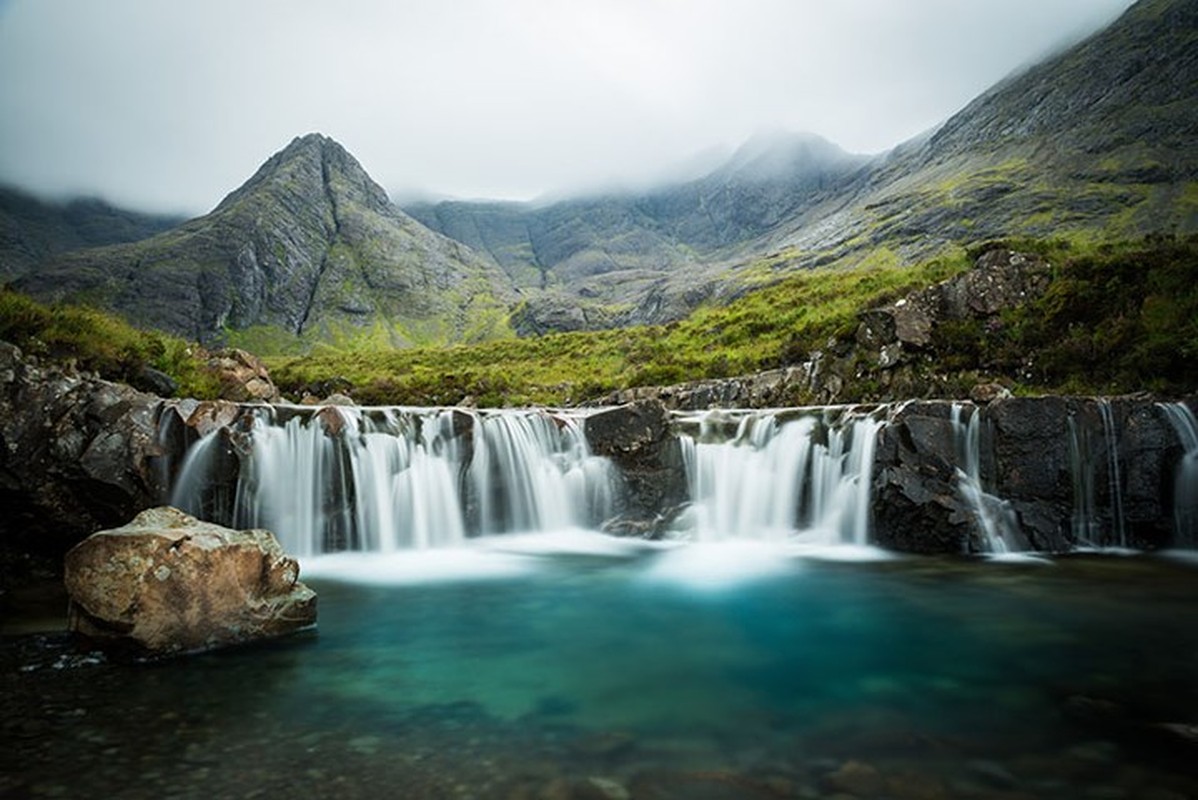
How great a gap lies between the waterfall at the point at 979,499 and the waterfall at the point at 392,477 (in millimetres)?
8411

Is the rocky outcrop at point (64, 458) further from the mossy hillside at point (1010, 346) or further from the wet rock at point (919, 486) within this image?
the mossy hillside at point (1010, 346)

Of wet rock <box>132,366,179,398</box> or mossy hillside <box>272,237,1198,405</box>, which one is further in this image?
mossy hillside <box>272,237,1198,405</box>

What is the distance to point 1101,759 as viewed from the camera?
4.73 meters

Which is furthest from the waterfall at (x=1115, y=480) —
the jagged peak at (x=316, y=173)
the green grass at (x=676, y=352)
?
the jagged peak at (x=316, y=173)

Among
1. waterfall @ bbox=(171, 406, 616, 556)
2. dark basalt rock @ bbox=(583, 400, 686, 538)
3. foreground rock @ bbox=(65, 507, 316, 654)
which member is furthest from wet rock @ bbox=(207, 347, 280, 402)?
foreground rock @ bbox=(65, 507, 316, 654)

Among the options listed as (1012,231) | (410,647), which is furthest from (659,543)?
(1012,231)

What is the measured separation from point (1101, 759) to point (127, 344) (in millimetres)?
20068

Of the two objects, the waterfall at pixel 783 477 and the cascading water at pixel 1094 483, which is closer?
the cascading water at pixel 1094 483

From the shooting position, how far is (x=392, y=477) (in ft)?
49.6

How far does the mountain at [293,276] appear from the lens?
414 feet

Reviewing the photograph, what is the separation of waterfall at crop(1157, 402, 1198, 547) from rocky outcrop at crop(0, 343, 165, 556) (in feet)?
67.9

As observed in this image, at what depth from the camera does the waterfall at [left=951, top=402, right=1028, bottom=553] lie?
Answer: 43.3 feet

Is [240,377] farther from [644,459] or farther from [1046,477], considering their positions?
[1046,477]

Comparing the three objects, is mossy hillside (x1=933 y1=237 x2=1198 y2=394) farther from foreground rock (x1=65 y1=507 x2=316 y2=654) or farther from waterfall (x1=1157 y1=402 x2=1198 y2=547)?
foreground rock (x1=65 y1=507 x2=316 y2=654)
